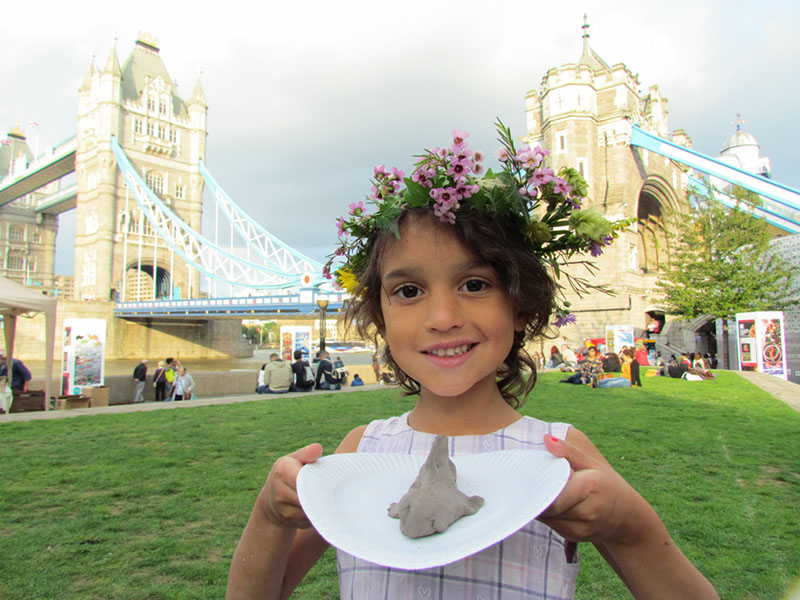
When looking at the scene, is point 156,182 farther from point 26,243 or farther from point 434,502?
point 434,502

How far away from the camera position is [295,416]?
6531mm

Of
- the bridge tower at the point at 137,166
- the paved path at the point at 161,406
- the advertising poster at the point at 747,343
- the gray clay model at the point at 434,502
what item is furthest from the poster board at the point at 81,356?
the bridge tower at the point at 137,166

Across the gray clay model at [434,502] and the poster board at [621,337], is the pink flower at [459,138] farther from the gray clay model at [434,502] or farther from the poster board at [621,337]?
the poster board at [621,337]

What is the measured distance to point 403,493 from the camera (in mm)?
884

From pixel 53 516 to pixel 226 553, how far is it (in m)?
1.15

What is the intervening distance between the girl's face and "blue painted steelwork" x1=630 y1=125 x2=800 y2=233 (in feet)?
75.2

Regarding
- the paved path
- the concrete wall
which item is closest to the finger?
the paved path

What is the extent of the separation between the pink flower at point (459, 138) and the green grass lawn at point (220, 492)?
1845 millimetres

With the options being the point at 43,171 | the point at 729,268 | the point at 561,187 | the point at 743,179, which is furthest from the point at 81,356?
the point at 43,171

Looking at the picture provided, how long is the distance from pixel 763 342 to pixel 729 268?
5158mm

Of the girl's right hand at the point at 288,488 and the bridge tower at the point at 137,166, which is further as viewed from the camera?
the bridge tower at the point at 137,166

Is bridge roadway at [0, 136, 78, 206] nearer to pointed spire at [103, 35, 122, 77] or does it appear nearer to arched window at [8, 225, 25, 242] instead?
arched window at [8, 225, 25, 242]

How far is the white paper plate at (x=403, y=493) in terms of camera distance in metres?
0.65

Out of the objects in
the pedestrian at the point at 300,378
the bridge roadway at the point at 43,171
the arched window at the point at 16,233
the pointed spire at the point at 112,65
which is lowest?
the pedestrian at the point at 300,378
